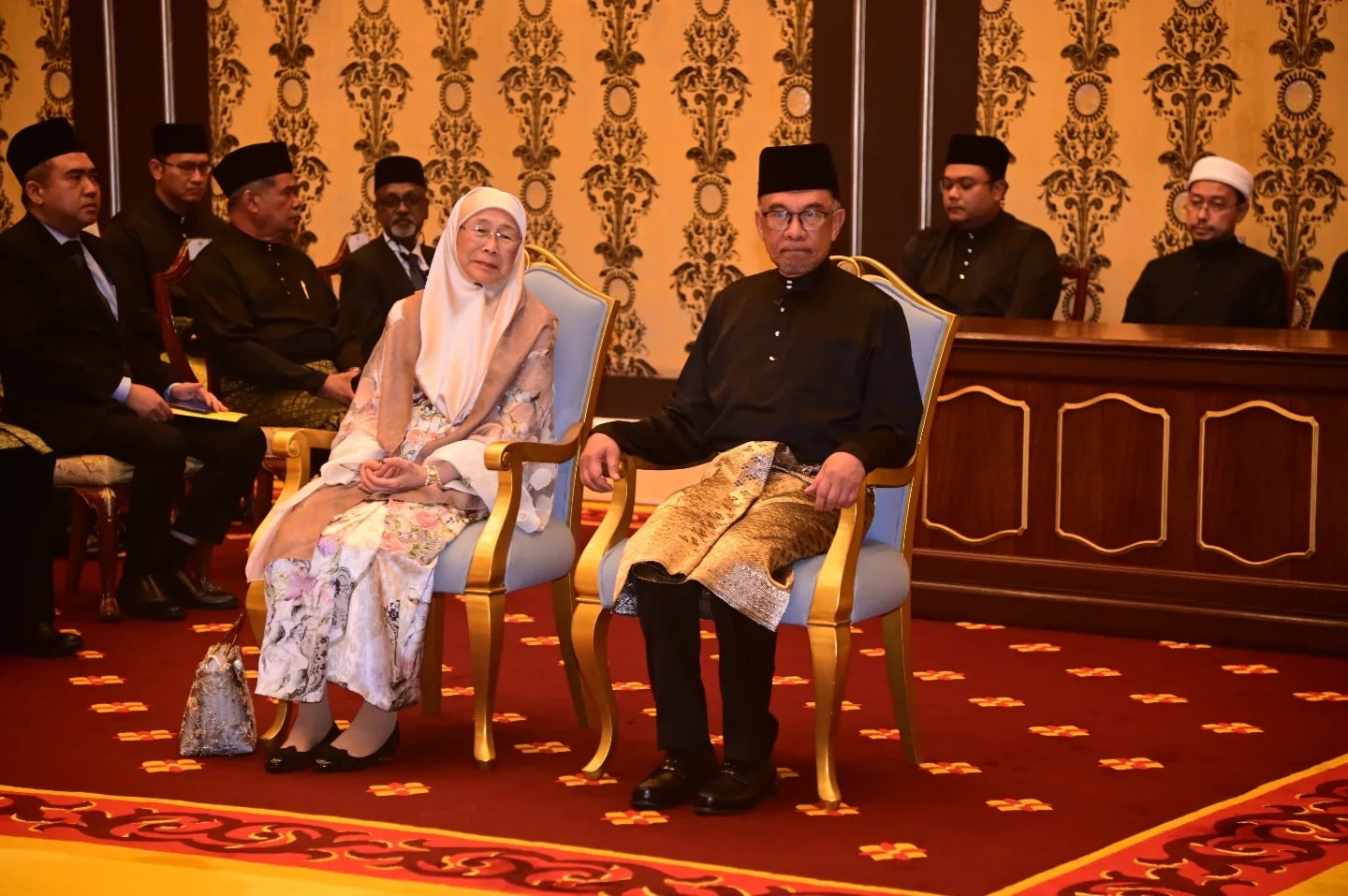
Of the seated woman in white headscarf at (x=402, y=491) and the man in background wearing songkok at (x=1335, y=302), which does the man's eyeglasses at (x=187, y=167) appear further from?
the man in background wearing songkok at (x=1335, y=302)

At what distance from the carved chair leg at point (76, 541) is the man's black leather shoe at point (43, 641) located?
0.76m

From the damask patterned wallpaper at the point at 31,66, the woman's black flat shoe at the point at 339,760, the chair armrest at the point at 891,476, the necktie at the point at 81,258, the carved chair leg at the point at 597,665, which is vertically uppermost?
the damask patterned wallpaper at the point at 31,66

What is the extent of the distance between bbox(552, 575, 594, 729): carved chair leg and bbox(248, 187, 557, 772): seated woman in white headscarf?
0.25 m

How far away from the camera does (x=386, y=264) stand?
6566 mm

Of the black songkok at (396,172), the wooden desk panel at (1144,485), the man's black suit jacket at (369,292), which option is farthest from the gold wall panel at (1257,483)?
the black songkok at (396,172)

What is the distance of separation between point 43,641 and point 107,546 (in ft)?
1.79

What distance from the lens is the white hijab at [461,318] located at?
4270 mm

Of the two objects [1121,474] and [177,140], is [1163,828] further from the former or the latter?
[177,140]

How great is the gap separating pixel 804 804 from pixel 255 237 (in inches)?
131

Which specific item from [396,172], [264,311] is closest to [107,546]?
[264,311]

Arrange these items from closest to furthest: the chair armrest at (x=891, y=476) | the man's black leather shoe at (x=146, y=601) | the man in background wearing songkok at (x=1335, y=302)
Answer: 1. the chair armrest at (x=891, y=476)
2. the man's black leather shoe at (x=146, y=601)
3. the man in background wearing songkok at (x=1335, y=302)

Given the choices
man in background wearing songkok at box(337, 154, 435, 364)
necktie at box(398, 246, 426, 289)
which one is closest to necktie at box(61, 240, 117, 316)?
man in background wearing songkok at box(337, 154, 435, 364)

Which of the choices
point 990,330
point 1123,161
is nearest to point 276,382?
point 990,330

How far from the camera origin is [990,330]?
5680mm
